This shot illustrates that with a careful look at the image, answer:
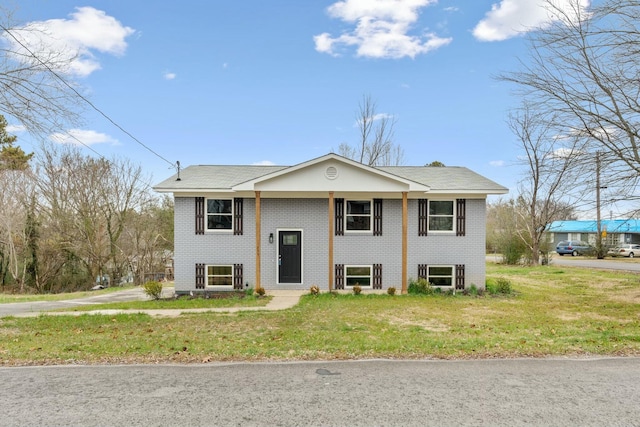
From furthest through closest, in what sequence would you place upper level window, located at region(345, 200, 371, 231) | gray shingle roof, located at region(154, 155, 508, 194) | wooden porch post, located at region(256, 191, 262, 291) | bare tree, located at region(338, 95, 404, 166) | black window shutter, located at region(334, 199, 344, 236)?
bare tree, located at region(338, 95, 404, 166)
upper level window, located at region(345, 200, 371, 231)
black window shutter, located at region(334, 199, 344, 236)
gray shingle roof, located at region(154, 155, 508, 194)
wooden porch post, located at region(256, 191, 262, 291)

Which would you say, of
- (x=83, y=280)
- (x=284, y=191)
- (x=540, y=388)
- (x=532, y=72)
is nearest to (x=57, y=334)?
(x=284, y=191)

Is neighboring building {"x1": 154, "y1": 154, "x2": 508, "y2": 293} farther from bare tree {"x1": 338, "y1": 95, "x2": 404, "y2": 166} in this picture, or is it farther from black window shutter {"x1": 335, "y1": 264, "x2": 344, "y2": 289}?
bare tree {"x1": 338, "y1": 95, "x2": 404, "y2": 166}

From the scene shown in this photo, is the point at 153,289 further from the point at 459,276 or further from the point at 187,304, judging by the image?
the point at 459,276

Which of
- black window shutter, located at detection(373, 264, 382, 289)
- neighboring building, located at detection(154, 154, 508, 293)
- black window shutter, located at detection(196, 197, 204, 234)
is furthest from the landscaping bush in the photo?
black window shutter, located at detection(196, 197, 204, 234)

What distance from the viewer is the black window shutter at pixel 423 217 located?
535 inches

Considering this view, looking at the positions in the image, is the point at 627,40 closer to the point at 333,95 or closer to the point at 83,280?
the point at 333,95

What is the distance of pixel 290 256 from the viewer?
1344 cm

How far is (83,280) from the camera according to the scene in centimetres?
2352

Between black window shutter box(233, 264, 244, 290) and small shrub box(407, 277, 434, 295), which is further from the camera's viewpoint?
black window shutter box(233, 264, 244, 290)

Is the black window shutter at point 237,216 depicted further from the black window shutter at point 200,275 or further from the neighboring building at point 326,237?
the black window shutter at point 200,275

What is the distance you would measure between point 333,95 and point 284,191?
1316cm

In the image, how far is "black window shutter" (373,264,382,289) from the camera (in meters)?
13.5

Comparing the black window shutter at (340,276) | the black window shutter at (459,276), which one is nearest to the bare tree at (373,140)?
the black window shutter at (459,276)

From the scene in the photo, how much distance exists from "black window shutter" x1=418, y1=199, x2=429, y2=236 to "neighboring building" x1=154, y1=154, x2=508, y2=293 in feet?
0.12
